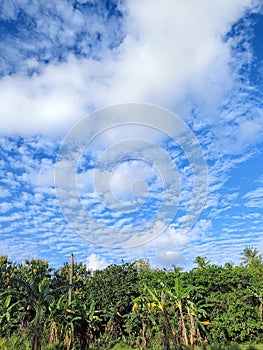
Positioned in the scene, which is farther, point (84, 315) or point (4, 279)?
point (4, 279)

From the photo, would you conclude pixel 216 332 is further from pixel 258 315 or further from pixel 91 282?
pixel 91 282

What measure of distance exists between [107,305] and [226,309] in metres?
6.25

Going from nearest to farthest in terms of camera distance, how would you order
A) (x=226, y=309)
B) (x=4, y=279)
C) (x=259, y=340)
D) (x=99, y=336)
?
1. (x=259, y=340)
2. (x=226, y=309)
3. (x=99, y=336)
4. (x=4, y=279)

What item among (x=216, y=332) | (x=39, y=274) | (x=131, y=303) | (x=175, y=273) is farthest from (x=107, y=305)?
(x=39, y=274)

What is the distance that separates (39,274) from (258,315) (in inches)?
814

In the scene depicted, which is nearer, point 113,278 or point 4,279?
point 113,278

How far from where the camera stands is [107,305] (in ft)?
62.5

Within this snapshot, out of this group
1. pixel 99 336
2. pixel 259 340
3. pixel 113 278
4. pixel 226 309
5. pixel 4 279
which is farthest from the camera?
pixel 4 279

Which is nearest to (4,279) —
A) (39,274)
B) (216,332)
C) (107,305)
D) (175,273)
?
(39,274)

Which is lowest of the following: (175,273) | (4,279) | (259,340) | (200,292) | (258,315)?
(259,340)

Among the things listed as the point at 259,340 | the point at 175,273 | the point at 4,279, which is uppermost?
the point at 4,279

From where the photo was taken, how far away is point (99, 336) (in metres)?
18.1

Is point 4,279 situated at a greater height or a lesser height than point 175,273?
greater

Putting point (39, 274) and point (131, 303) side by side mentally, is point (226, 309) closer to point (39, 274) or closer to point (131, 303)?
point (131, 303)
